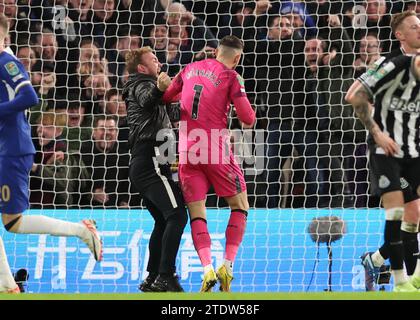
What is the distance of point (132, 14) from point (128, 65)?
10.0 feet

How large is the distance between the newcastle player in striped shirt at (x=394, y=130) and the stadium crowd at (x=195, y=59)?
302 cm

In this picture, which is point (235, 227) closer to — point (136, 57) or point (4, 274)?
point (136, 57)

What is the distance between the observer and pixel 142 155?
8.50m

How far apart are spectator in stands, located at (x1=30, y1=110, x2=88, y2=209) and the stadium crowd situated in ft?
0.04

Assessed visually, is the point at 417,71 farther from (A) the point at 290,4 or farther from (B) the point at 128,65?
(A) the point at 290,4

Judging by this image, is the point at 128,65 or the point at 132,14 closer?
the point at 128,65

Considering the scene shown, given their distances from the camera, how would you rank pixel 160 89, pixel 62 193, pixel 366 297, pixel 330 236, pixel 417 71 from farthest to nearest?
pixel 62 193 < pixel 330 236 < pixel 160 89 < pixel 417 71 < pixel 366 297

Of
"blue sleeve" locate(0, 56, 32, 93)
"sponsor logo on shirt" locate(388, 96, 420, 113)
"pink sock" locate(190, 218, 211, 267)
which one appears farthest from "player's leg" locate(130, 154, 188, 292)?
"sponsor logo on shirt" locate(388, 96, 420, 113)

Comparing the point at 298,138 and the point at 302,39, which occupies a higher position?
the point at 302,39

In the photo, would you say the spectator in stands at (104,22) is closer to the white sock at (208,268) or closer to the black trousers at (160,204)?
the black trousers at (160,204)

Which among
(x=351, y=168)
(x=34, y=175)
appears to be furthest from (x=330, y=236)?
(x=34, y=175)

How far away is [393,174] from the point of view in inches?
297

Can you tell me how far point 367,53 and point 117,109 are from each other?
8.25 ft

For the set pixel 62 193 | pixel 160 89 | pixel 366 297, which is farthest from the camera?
pixel 62 193
